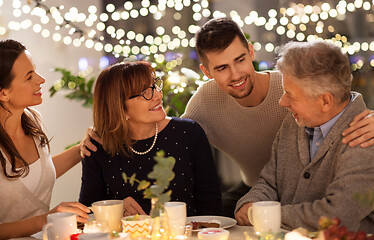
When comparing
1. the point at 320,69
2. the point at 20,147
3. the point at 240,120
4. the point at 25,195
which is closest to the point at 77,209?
the point at 25,195

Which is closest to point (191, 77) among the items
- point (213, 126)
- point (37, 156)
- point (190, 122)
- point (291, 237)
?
point (213, 126)

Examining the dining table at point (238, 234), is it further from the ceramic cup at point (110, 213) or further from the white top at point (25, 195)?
the white top at point (25, 195)

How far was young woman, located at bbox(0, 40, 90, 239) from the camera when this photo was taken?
2477mm

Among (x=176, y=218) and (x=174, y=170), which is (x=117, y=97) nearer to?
(x=174, y=170)

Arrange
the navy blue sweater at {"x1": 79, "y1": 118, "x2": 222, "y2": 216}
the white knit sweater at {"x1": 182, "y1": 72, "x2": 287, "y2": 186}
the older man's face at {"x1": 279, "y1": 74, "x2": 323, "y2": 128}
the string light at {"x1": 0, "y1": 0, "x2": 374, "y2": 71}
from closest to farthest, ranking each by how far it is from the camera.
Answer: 1. the older man's face at {"x1": 279, "y1": 74, "x2": 323, "y2": 128}
2. the navy blue sweater at {"x1": 79, "y1": 118, "x2": 222, "y2": 216}
3. the white knit sweater at {"x1": 182, "y1": 72, "x2": 287, "y2": 186}
4. the string light at {"x1": 0, "y1": 0, "x2": 374, "y2": 71}

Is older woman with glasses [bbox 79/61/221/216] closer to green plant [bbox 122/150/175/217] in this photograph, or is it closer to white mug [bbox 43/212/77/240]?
white mug [bbox 43/212/77/240]

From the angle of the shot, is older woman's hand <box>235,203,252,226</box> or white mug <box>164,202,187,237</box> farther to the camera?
older woman's hand <box>235,203,252,226</box>

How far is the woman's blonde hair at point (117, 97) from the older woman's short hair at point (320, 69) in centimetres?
78

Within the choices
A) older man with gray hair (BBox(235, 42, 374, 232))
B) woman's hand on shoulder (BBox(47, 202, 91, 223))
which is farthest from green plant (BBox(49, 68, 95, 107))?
older man with gray hair (BBox(235, 42, 374, 232))

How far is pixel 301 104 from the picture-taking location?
2088 millimetres

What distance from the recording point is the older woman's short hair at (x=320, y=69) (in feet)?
6.60

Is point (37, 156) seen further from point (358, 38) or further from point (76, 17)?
point (358, 38)

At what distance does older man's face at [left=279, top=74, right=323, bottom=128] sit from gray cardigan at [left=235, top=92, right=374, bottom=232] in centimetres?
9

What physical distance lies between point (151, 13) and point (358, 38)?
5.89 feet
